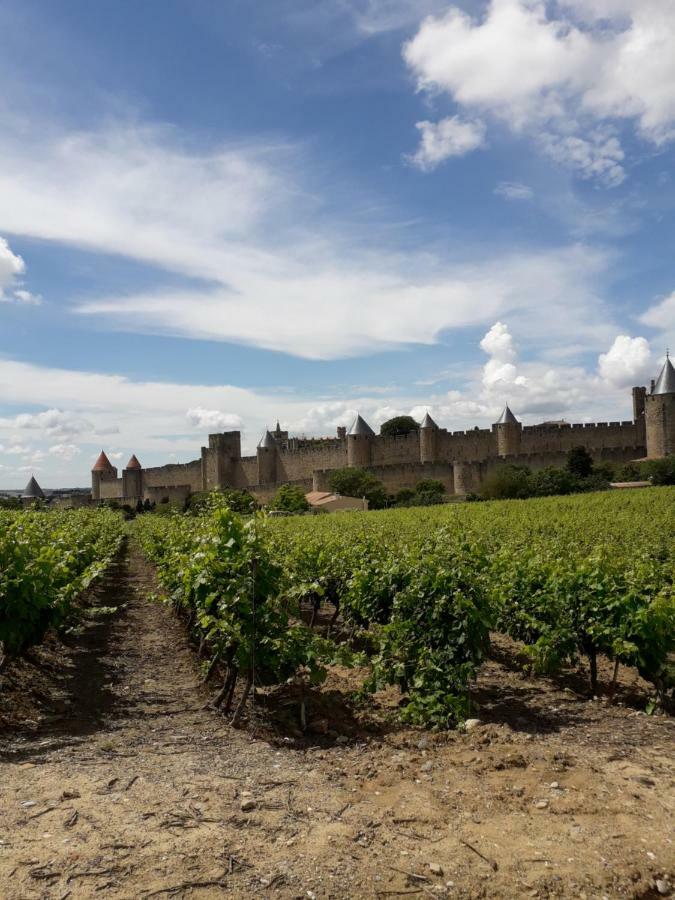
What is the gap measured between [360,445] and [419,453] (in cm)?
489

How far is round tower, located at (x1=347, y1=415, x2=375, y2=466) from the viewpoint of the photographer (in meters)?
55.6

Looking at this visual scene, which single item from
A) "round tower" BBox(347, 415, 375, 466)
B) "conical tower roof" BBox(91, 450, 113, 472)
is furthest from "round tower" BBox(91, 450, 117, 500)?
"round tower" BBox(347, 415, 375, 466)

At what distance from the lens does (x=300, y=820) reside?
3299mm

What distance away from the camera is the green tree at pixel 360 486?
47.9m

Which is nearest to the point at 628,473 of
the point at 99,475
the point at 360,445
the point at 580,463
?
the point at 580,463

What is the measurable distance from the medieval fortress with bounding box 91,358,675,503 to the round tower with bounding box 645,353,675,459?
61 millimetres

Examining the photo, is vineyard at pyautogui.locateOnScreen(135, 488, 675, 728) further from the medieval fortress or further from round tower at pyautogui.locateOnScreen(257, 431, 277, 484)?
round tower at pyautogui.locateOnScreen(257, 431, 277, 484)

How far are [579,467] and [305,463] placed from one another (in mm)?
23955

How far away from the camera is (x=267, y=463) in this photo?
203 feet

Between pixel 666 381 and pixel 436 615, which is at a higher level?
pixel 666 381

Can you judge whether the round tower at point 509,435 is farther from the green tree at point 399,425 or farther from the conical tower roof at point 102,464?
the conical tower roof at point 102,464

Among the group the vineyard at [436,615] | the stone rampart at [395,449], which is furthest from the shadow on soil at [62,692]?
the stone rampart at [395,449]

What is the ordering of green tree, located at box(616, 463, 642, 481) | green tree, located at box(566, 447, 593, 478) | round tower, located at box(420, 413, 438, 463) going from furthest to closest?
round tower, located at box(420, 413, 438, 463) → green tree, located at box(566, 447, 593, 478) → green tree, located at box(616, 463, 642, 481)

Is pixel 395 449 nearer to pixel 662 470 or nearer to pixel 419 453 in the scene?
pixel 419 453
